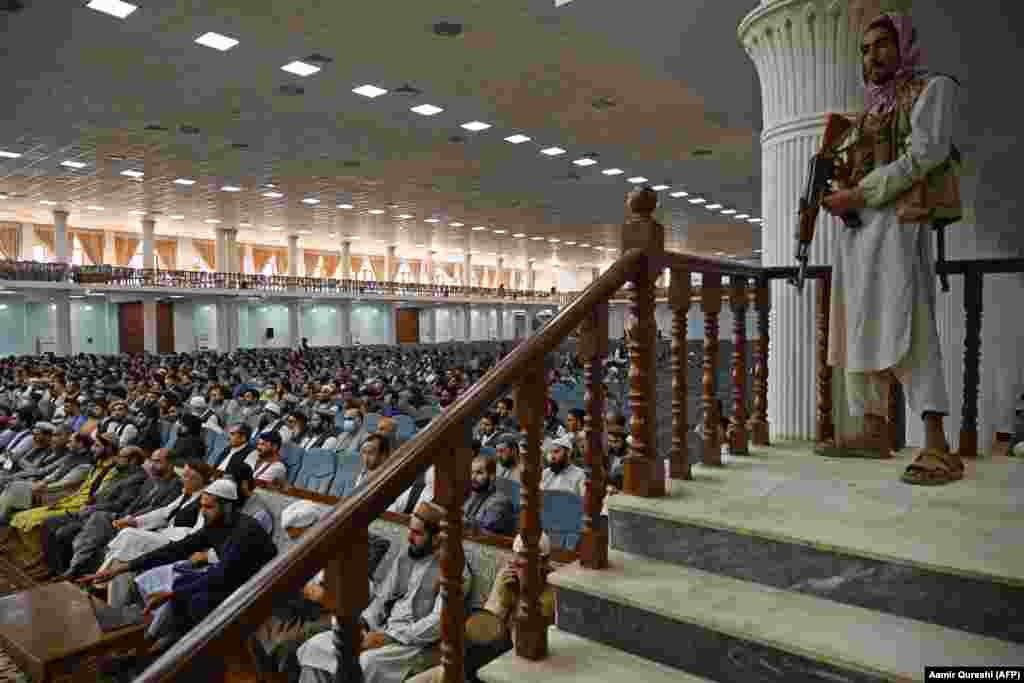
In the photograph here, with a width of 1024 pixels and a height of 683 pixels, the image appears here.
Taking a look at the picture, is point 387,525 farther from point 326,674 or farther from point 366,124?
point 366,124

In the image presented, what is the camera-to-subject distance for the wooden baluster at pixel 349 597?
1.33m

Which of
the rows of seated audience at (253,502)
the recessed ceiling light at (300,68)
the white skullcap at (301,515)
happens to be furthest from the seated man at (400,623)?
the recessed ceiling light at (300,68)

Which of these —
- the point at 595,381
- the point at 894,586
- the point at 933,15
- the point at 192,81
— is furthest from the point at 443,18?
the point at 894,586

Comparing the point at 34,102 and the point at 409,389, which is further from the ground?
the point at 34,102

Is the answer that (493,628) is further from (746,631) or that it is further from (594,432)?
(746,631)

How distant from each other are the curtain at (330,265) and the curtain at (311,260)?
1.88 ft

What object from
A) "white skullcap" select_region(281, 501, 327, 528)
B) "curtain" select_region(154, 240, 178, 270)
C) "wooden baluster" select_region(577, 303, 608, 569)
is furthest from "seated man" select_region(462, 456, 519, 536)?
"curtain" select_region(154, 240, 178, 270)

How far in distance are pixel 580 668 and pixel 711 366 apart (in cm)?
134

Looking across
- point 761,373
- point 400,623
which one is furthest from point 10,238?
point 761,373

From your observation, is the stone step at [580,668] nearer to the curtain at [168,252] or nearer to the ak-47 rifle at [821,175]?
the ak-47 rifle at [821,175]

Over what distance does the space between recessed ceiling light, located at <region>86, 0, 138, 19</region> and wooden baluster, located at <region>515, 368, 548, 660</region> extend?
776 cm

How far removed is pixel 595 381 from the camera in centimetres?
210

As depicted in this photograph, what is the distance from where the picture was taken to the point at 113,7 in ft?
24.1

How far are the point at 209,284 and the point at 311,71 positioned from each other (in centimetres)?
1951
